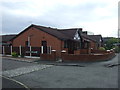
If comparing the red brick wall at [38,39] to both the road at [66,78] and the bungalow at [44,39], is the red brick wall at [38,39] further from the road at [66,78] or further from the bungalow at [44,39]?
the road at [66,78]

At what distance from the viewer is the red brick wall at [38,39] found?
24.5 m

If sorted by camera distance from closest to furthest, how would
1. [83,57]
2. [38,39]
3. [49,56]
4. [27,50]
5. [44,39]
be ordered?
[83,57], [49,56], [27,50], [44,39], [38,39]

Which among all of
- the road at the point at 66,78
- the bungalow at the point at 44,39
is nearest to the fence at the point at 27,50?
the bungalow at the point at 44,39

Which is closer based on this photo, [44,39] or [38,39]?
[44,39]

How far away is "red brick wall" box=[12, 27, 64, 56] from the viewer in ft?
80.3

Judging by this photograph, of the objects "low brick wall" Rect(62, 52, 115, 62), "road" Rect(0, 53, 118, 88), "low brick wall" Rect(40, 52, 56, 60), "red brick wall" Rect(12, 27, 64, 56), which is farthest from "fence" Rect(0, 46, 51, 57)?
"road" Rect(0, 53, 118, 88)

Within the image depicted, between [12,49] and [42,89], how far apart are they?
19627 millimetres

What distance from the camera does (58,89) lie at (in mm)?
7883

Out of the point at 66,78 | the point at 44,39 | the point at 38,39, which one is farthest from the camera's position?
the point at 38,39

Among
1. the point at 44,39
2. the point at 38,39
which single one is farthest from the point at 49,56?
the point at 38,39

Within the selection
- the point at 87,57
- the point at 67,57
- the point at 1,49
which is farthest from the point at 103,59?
the point at 1,49

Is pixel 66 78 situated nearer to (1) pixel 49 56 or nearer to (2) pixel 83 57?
(2) pixel 83 57

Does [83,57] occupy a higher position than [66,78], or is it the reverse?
[83,57]

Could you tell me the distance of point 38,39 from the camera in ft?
85.1
